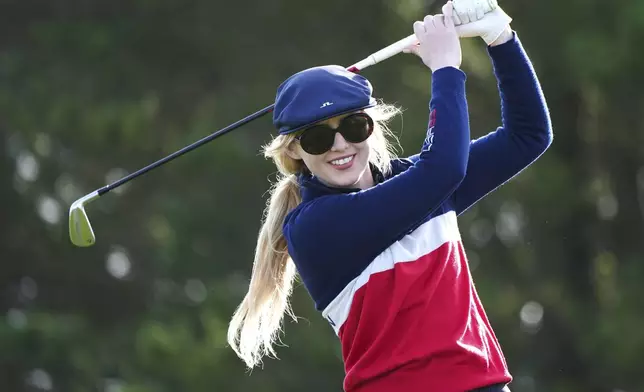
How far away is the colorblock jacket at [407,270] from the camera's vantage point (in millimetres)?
3035

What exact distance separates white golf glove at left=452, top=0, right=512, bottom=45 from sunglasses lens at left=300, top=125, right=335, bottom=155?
1.15ft

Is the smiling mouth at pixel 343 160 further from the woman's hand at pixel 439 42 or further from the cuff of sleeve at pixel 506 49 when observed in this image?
the cuff of sleeve at pixel 506 49

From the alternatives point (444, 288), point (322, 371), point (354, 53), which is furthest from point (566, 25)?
point (444, 288)

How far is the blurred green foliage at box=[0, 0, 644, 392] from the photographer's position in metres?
10.4

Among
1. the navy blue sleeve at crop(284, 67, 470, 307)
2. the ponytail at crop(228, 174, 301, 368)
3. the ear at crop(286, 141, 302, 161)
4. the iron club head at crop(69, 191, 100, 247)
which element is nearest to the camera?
the navy blue sleeve at crop(284, 67, 470, 307)

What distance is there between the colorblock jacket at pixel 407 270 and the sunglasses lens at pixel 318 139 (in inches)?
3.4

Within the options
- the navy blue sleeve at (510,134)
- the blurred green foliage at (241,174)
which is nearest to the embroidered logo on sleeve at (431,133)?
the navy blue sleeve at (510,134)

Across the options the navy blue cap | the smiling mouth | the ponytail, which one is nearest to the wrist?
the navy blue cap

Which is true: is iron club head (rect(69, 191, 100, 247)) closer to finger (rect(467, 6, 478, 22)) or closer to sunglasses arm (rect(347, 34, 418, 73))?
sunglasses arm (rect(347, 34, 418, 73))

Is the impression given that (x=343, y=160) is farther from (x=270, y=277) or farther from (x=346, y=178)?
(x=270, y=277)

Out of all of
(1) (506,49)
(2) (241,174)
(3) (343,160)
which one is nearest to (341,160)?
(3) (343,160)

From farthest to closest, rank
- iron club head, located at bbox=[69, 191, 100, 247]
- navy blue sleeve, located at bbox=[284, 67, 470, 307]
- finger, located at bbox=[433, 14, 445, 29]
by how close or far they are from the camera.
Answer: iron club head, located at bbox=[69, 191, 100, 247] < finger, located at bbox=[433, 14, 445, 29] < navy blue sleeve, located at bbox=[284, 67, 470, 307]

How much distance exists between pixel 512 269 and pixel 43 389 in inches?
200

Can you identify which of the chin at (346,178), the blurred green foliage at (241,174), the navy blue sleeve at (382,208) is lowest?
the blurred green foliage at (241,174)
